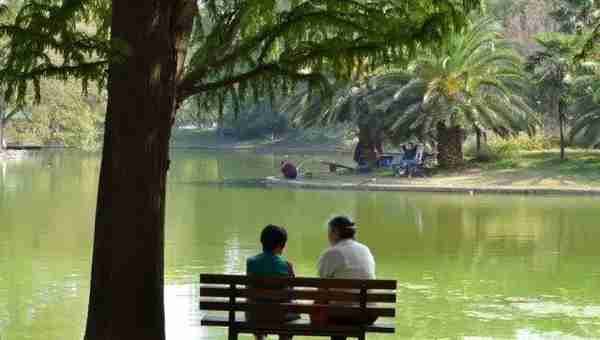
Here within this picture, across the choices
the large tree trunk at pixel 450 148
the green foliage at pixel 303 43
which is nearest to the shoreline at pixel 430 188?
the large tree trunk at pixel 450 148

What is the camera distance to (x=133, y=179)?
370 inches

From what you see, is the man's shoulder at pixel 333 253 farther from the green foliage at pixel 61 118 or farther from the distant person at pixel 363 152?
the green foliage at pixel 61 118

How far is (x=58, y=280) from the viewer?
1673 centimetres

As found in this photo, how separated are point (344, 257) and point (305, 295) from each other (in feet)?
1.84

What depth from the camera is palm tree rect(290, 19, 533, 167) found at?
1622 inches

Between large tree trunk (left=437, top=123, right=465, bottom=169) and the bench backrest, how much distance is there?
35123 mm

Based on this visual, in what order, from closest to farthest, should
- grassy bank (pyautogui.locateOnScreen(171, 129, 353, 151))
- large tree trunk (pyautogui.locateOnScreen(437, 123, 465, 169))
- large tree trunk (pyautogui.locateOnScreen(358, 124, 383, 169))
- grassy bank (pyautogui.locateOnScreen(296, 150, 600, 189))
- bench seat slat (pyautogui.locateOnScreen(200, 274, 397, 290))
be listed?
1. bench seat slat (pyautogui.locateOnScreen(200, 274, 397, 290))
2. grassy bank (pyautogui.locateOnScreen(296, 150, 600, 189))
3. large tree trunk (pyautogui.locateOnScreen(437, 123, 465, 169))
4. large tree trunk (pyautogui.locateOnScreen(358, 124, 383, 169))
5. grassy bank (pyautogui.locateOnScreen(171, 129, 353, 151))

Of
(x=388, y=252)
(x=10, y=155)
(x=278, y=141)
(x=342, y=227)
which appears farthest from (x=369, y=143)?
(x=278, y=141)

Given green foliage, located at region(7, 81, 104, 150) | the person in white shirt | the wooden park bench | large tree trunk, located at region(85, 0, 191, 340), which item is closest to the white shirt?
the person in white shirt

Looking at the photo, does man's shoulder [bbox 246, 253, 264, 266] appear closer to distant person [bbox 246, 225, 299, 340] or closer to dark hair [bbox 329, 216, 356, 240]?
distant person [bbox 246, 225, 299, 340]

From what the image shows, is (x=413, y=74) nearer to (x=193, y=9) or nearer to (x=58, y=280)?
(x=58, y=280)

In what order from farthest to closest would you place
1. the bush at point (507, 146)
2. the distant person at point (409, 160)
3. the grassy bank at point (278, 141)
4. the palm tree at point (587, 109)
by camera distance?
the grassy bank at point (278, 141) < the bush at point (507, 146) < the distant person at point (409, 160) < the palm tree at point (587, 109)

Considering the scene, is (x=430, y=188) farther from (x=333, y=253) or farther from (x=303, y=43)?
(x=333, y=253)

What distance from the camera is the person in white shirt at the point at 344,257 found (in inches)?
368
